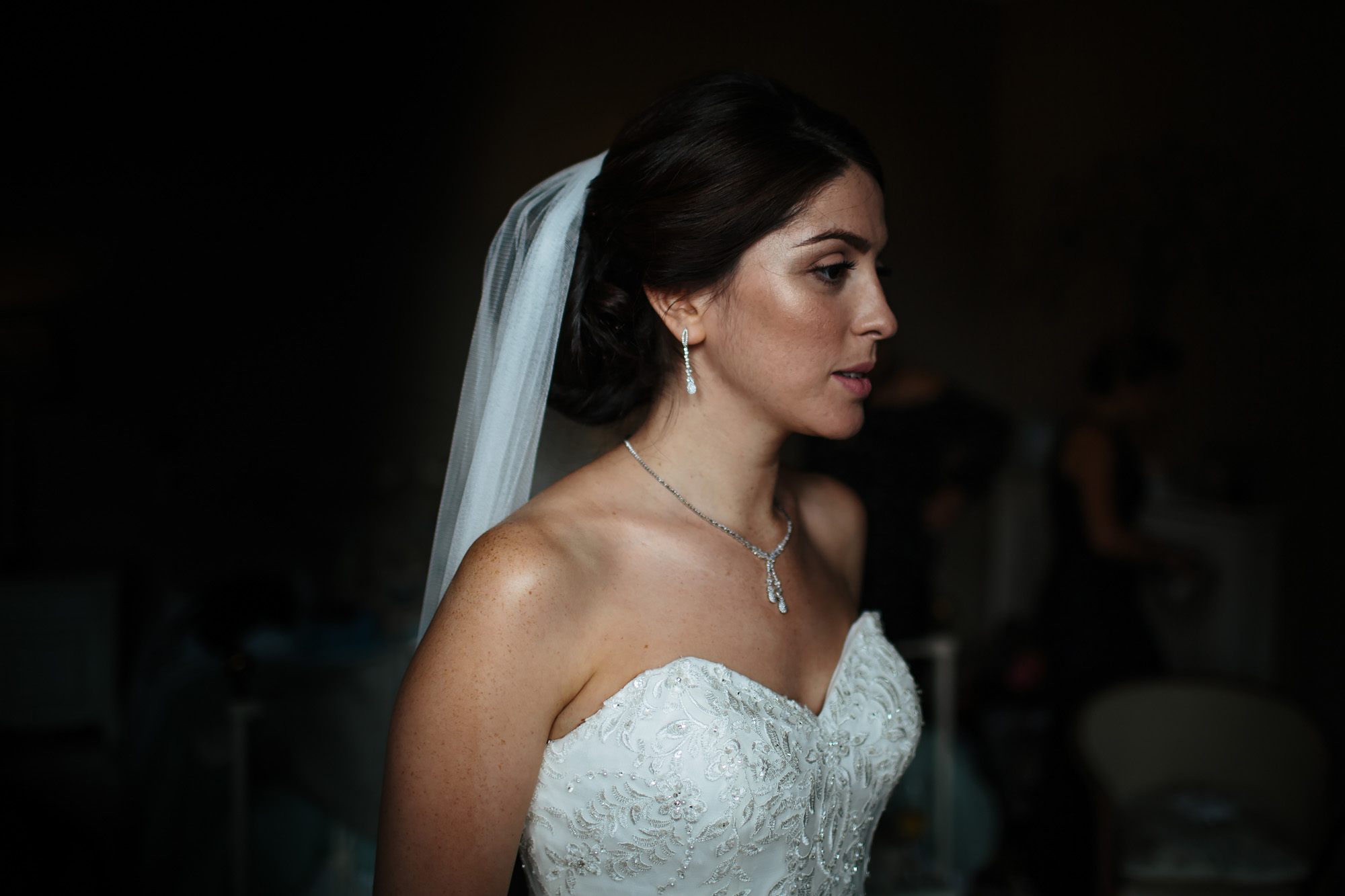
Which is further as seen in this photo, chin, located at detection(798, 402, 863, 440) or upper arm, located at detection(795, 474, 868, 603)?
upper arm, located at detection(795, 474, 868, 603)

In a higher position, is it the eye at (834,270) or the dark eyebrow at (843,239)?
the dark eyebrow at (843,239)

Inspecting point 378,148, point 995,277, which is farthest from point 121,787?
point 995,277

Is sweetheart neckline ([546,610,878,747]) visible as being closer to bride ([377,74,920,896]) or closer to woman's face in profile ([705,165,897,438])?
bride ([377,74,920,896])

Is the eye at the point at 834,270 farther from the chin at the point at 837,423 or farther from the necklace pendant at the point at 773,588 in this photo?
the necklace pendant at the point at 773,588

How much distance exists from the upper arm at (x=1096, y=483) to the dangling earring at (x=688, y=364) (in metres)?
2.16

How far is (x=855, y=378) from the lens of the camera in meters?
1.12

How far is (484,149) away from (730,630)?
3121mm

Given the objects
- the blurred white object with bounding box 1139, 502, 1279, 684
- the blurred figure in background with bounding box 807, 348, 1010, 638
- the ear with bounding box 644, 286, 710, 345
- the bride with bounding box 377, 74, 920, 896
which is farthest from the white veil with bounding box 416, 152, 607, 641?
the blurred white object with bounding box 1139, 502, 1279, 684

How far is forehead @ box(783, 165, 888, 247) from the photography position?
1050 millimetres

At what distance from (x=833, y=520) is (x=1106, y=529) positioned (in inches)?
70.4

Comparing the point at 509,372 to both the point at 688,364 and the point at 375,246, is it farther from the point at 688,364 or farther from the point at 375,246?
the point at 375,246

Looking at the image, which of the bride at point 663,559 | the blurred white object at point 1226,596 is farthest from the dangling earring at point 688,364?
the blurred white object at point 1226,596

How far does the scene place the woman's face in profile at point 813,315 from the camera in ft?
3.46

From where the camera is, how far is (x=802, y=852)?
105 centimetres
